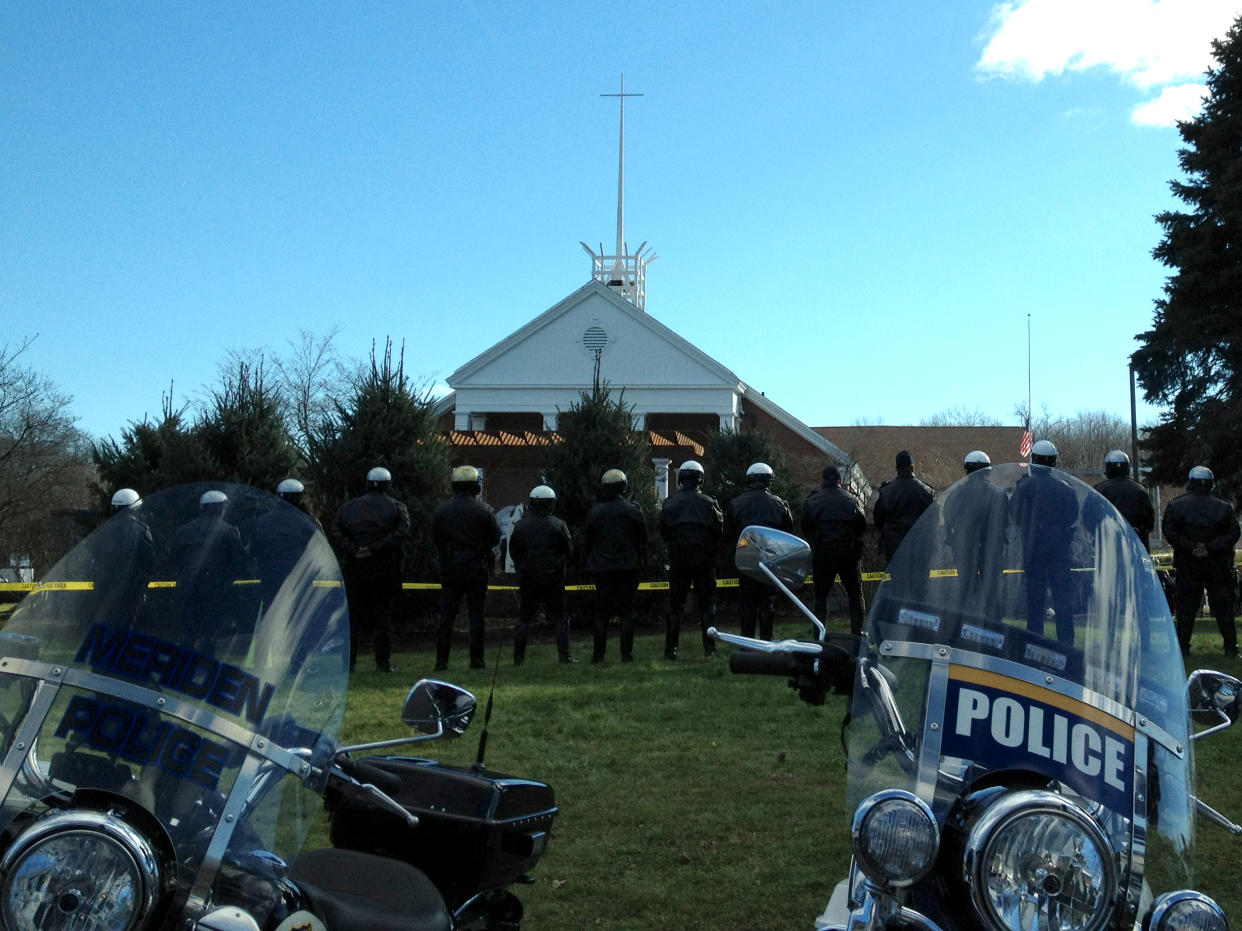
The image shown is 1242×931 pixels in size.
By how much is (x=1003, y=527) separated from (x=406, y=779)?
180 cm

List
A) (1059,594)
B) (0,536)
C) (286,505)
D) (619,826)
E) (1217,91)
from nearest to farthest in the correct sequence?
(1059,594)
(286,505)
(619,826)
(1217,91)
(0,536)

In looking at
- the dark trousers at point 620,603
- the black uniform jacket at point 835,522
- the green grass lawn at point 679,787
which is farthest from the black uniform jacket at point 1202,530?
the dark trousers at point 620,603

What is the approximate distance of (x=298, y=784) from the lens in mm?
2605

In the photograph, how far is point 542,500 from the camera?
1285 cm

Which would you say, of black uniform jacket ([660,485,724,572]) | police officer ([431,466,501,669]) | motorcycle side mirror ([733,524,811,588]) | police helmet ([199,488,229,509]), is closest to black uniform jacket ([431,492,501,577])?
police officer ([431,466,501,669])

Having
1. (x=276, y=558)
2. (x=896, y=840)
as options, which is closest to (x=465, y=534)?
(x=276, y=558)

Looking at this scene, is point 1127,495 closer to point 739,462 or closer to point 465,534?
point 465,534

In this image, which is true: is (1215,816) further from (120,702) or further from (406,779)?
(120,702)

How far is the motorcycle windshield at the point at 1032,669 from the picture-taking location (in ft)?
7.86

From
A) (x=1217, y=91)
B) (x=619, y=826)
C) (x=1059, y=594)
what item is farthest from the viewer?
(x=1217, y=91)

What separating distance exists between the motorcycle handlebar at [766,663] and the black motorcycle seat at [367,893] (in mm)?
900

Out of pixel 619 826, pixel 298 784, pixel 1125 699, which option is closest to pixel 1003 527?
pixel 1125 699

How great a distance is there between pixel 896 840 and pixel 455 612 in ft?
34.1

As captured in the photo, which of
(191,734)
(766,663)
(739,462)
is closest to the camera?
(191,734)
